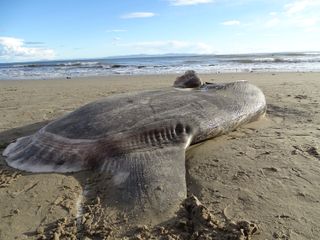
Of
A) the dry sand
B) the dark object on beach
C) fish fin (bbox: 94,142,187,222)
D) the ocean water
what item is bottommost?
the ocean water

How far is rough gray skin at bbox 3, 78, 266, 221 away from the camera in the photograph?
3.09 meters

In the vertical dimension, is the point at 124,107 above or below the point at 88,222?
above

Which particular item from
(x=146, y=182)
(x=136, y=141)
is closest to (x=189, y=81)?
(x=136, y=141)

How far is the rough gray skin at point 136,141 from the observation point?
3087 mm

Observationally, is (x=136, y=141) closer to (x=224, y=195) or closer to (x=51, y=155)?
(x=51, y=155)

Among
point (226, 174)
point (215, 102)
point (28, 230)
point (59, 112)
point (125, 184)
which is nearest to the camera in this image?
point (28, 230)

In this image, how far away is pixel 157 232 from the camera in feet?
8.51

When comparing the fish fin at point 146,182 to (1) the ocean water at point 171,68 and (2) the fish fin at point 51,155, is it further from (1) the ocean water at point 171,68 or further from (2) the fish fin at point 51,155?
(1) the ocean water at point 171,68

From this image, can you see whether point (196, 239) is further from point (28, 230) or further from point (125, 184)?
point (28, 230)

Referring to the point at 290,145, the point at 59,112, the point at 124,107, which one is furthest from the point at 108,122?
the point at 59,112

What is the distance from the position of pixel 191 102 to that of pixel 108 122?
1.05 metres

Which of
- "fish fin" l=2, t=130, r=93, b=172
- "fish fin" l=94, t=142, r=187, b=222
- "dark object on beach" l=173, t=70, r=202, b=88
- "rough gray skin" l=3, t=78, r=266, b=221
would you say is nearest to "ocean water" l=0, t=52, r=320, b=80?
"dark object on beach" l=173, t=70, r=202, b=88

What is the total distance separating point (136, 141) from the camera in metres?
3.69

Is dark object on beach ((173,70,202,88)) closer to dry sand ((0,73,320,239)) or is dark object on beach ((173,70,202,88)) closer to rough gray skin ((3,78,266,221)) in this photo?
rough gray skin ((3,78,266,221))
